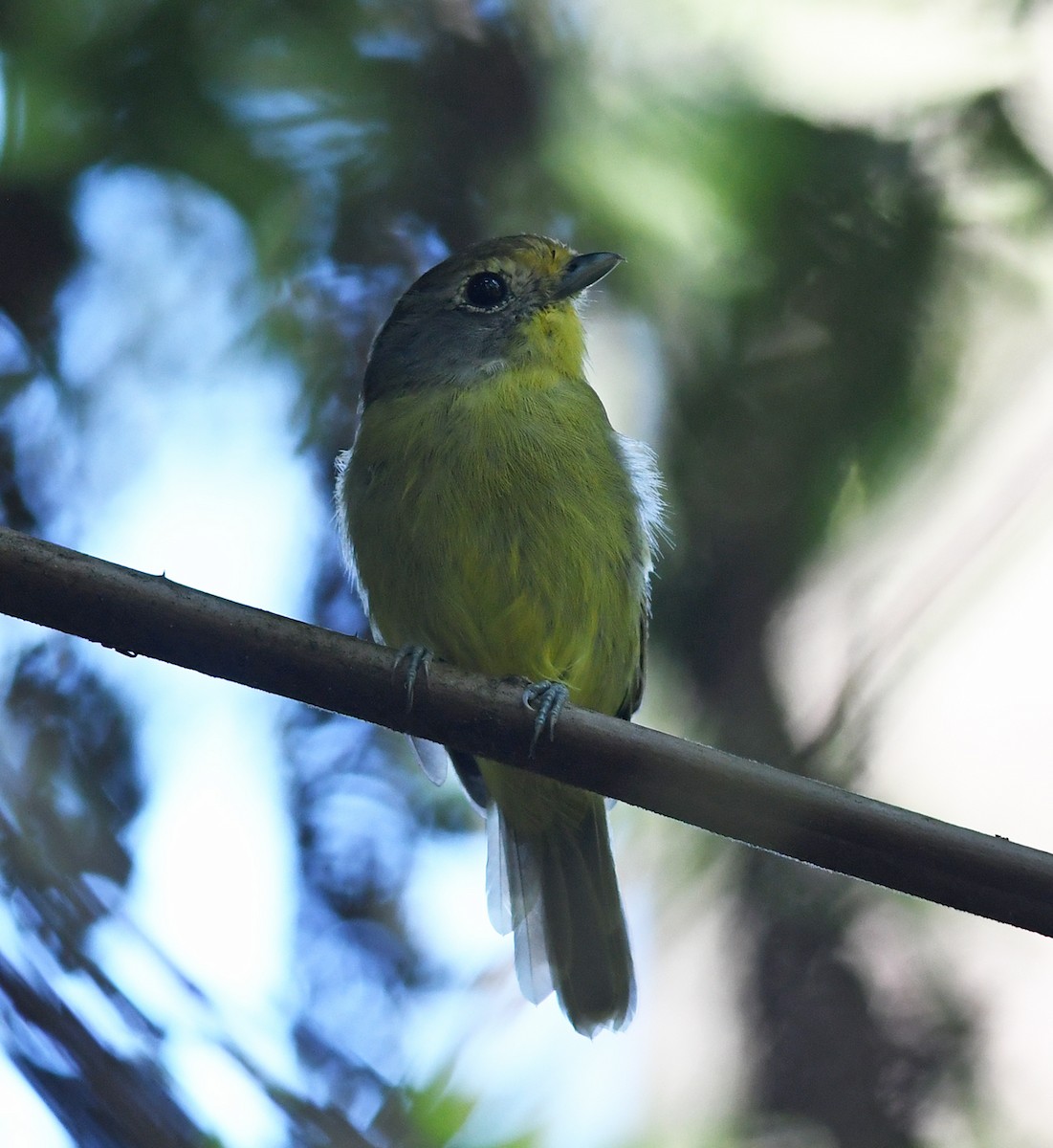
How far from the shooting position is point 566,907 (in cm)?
393

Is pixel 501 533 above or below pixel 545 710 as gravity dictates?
below

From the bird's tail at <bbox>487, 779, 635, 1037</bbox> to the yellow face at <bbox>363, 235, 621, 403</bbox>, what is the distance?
1168 mm

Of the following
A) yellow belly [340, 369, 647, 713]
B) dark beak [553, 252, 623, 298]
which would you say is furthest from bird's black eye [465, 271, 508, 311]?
yellow belly [340, 369, 647, 713]

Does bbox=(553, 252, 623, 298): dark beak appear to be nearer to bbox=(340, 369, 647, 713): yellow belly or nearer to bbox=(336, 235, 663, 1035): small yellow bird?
bbox=(336, 235, 663, 1035): small yellow bird

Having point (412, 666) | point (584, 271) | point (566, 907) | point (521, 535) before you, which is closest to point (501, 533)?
point (521, 535)

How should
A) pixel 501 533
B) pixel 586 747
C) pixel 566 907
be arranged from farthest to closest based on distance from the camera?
pixel 566 907, pixel 501 533, pixel 586 747

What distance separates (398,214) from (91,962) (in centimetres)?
241

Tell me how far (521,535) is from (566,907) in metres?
1.06

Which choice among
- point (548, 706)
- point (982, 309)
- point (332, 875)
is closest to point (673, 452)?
point (982, 309)

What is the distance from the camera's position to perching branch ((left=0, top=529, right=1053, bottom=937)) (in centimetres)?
217

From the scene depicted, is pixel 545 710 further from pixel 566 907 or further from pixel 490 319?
pixel 490 319

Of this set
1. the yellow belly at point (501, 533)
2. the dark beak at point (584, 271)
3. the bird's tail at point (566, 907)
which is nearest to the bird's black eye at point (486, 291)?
the dark beak at point (584, 271)

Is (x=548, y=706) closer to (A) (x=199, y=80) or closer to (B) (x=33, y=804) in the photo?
(B) (x=33, y=804)

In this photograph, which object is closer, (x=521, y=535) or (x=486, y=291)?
(x=521, y=535)
